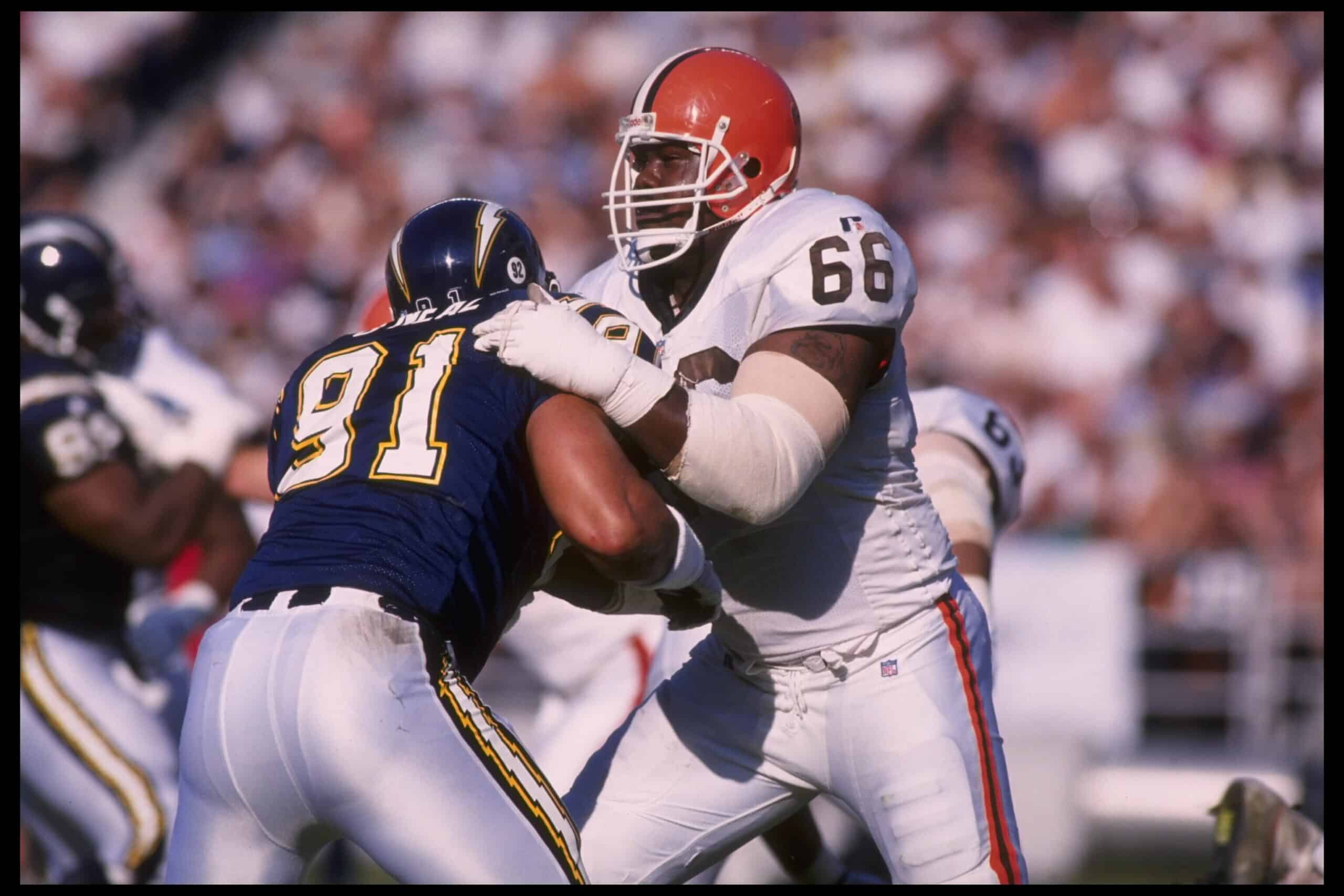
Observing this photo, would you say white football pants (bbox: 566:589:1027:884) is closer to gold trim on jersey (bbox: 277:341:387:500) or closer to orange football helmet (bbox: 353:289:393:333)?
gold trim on jersey (bbox: 277:341:387:500)

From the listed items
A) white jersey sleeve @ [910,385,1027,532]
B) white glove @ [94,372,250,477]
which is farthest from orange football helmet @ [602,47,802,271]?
white glove @ [94,372,250,477]

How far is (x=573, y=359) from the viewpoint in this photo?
9.40 feet

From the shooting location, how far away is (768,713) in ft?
11.2

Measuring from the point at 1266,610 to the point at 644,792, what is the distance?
16.2ft

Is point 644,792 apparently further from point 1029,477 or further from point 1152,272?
point 1152,272

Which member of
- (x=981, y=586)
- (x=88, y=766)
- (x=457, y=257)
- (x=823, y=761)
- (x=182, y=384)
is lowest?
(x=88, y=766)

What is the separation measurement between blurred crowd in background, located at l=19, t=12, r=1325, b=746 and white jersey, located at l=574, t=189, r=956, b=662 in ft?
15.3

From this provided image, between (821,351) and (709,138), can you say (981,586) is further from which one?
(709,138)

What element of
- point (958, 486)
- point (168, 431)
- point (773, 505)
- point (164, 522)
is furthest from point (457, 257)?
point (168, 431)

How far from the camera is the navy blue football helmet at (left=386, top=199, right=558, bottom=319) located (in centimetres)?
A: 306

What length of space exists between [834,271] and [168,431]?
9.49 ft

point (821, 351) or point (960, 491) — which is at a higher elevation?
point (821, 351)

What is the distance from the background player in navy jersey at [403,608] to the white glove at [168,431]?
2.29 m

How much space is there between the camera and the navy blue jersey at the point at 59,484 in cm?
463
